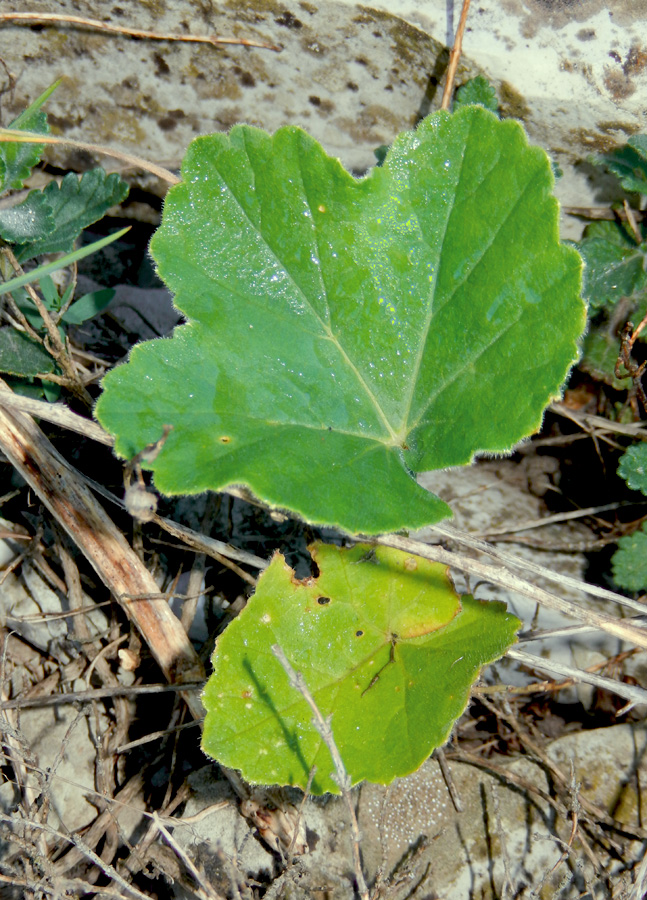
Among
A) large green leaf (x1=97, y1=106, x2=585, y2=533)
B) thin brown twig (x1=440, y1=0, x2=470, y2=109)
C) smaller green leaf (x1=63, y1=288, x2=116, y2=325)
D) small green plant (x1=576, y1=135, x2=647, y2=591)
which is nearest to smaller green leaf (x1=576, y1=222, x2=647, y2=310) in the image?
small green plant (x1=576, y1=135, x2=647, y2=591)

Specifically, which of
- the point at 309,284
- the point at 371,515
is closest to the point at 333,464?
the point at 371,515

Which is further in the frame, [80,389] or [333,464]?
[80,389]

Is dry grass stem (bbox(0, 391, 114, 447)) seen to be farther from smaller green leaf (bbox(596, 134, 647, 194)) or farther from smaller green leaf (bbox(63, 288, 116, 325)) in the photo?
smaller green leaf (bbox(596, 134, 647, 194))

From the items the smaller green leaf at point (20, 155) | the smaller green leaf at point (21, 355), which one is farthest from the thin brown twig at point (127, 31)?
the smaller green leaf at point (21, 355)

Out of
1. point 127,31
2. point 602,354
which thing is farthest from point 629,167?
point 127,31

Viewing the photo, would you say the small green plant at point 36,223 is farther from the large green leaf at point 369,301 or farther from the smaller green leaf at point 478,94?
the smaller green leaf at point 478,94

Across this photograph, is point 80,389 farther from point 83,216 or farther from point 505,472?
point 505,472
